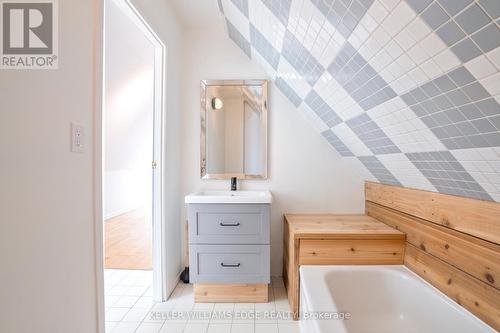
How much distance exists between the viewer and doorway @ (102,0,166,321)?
182 cm

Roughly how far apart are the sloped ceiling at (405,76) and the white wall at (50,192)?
994mm

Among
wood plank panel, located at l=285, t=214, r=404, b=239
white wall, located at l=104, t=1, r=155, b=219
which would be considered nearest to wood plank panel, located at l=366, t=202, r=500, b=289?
wood plank panel, located at l=285, t=214, r=404, b=239

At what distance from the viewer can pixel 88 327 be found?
101cm

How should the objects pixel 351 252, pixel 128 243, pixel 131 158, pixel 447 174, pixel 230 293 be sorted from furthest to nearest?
pixel 131 158 → pixel 128 243 → pixel 230 293 → pixel 351 252 → pixel 447 174

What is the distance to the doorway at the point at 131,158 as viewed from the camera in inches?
71.6

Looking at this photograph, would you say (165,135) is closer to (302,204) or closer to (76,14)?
(76,14)

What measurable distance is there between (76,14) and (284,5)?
92cm

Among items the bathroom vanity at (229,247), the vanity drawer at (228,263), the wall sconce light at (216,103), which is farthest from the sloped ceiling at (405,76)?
the vanity drawer at (228,263)

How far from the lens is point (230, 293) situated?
1.84 m

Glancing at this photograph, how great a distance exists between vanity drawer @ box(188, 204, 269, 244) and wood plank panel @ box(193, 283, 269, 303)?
0.37 meters

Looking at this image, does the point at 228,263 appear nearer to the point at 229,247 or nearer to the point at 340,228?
the point at 229,247

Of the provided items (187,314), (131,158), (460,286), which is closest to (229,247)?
(187,314)

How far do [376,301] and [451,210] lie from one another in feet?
2.38

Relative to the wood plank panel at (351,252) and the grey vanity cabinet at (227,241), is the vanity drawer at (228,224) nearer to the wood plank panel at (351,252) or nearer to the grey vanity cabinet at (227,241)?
the grey vanity cabinet at (227,241)
